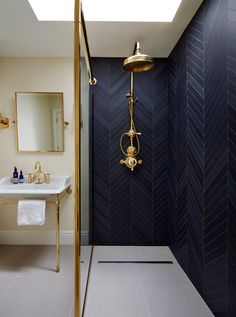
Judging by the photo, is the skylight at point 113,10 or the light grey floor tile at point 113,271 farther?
the light grey floor tile at point 113,271

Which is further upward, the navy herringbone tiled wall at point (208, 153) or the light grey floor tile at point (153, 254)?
the navy herringbone tiled wall at point (208, 153)

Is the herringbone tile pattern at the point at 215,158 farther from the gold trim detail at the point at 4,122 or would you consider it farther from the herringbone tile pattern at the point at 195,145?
the gold trim detail at the point at 4,122

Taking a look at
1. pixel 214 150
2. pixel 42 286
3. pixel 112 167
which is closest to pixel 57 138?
pixel 112 167

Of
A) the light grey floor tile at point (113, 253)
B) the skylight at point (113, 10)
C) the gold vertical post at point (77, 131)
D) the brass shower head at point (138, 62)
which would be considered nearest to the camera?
the gold vertical post at point (77, 131)

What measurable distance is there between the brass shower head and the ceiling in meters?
→ 0.17

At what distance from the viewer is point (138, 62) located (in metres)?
1.98

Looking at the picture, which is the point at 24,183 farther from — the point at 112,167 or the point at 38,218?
the point at 112,167

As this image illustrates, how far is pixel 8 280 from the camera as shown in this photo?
73.7 inches

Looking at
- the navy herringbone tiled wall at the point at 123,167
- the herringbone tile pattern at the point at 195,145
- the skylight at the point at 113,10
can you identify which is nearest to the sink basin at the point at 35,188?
the navy herringbone tiled wall at the point at 123,167

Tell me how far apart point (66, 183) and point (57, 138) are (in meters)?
0.55

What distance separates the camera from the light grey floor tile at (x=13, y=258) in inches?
79.5

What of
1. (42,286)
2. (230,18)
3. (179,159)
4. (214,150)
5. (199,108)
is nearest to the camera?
(230,18)

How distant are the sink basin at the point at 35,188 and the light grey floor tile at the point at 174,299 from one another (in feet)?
3.79

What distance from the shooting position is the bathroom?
1.38 m
